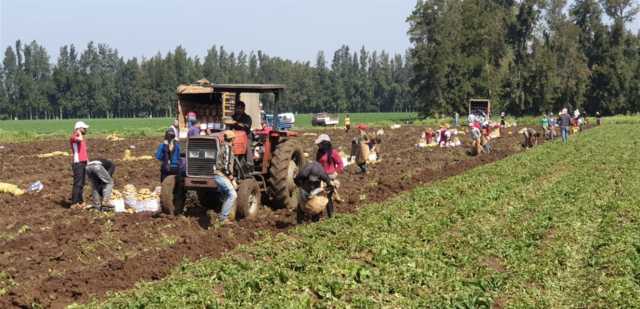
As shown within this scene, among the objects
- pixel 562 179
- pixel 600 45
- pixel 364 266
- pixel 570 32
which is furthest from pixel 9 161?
pixel 600 45

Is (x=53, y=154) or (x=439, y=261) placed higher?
(x=439, y=261)

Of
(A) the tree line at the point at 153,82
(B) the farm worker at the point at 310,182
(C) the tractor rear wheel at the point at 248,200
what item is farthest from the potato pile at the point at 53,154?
(A) the tree line at the point at 153,82

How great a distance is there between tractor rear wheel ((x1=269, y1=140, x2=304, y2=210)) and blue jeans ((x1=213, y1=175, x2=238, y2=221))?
1.32 meters

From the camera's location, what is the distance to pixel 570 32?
8125cm

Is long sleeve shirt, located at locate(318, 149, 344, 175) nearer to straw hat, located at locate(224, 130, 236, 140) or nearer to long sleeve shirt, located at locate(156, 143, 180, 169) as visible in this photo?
straw hat, located at locate(224, 130, 236, 140)

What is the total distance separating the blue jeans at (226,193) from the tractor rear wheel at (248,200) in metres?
0.18

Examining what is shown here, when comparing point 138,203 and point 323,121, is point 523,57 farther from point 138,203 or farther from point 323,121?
point 138,203

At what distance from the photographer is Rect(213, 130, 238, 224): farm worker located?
11695mm

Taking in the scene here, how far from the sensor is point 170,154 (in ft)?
43.4

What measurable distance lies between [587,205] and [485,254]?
489 cm

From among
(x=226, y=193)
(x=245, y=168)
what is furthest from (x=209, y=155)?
(x=245, y=168)

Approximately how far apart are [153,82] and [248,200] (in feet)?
387

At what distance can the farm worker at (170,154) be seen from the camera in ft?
42.5

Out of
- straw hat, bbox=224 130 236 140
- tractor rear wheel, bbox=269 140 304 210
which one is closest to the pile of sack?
tractor rear wheel, bbox=269 140 304 210
